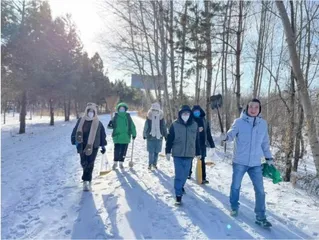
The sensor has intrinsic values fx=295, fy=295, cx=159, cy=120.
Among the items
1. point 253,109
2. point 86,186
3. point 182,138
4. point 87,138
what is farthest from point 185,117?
point 86,186

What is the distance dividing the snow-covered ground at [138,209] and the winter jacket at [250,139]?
1.04 metres

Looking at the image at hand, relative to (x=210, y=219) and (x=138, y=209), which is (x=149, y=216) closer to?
(x=138, y=209)

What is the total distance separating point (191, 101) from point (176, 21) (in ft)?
33.9

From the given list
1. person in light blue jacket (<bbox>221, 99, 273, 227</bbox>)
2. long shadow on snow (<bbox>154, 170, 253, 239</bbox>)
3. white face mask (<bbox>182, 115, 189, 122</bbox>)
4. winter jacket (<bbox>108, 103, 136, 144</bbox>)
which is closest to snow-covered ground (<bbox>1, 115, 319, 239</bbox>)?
long shadow on snow (<bbox>154, 170, 253, 239</bbox>)

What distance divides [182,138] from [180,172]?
25.3 inches

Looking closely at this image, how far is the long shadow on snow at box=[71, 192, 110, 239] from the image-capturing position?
4289mm

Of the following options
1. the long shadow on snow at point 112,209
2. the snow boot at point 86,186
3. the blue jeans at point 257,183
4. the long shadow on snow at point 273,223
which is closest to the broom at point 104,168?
the snow boot at point 86,186

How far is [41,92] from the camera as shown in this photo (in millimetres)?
23344

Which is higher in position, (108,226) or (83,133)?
(83,133)

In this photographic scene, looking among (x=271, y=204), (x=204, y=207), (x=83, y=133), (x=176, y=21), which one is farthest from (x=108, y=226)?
(x=176, y=21)

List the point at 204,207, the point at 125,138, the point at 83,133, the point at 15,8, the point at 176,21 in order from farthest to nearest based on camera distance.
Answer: the point at 15,8
the point at 176,21
the point at 125,138
the point at 83,133
the point at 204,207

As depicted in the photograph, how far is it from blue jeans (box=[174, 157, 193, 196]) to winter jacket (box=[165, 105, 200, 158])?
0.14 meters

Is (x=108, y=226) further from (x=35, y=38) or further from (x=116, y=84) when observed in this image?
(x=116, y=84)

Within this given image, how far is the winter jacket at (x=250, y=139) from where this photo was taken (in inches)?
183
